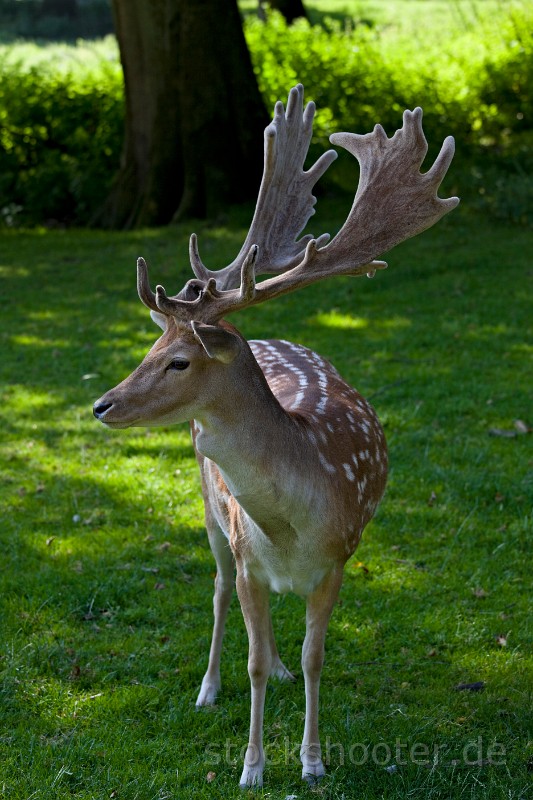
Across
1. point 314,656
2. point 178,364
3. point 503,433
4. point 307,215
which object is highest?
point 307,215

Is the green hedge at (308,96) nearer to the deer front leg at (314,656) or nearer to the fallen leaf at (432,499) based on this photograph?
the fallen leaf at (432,499)

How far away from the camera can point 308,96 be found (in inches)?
546

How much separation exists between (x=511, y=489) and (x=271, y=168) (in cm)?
277

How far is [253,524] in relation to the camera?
361 centimetres

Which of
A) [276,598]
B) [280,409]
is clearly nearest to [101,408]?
[280,409]

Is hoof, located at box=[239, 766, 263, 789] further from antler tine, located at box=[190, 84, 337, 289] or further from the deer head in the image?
antler tine, located at box=[190, 84, 337, 289]

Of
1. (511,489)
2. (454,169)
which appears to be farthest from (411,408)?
(454,169)

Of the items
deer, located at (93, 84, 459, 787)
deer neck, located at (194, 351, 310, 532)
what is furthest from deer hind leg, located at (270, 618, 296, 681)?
deer neck, located at (194, 351, 310, 532)

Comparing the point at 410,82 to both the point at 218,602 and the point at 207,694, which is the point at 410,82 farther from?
the point at 207,694

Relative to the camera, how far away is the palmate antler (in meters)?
3.47

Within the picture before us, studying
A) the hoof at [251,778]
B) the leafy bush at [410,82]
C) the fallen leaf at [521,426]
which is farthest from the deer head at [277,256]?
the leafy bush at [410,82]

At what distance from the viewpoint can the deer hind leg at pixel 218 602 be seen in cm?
435

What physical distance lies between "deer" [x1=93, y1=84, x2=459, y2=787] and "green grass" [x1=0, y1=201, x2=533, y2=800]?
0.85 feet

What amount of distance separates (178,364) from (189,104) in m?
9.10
